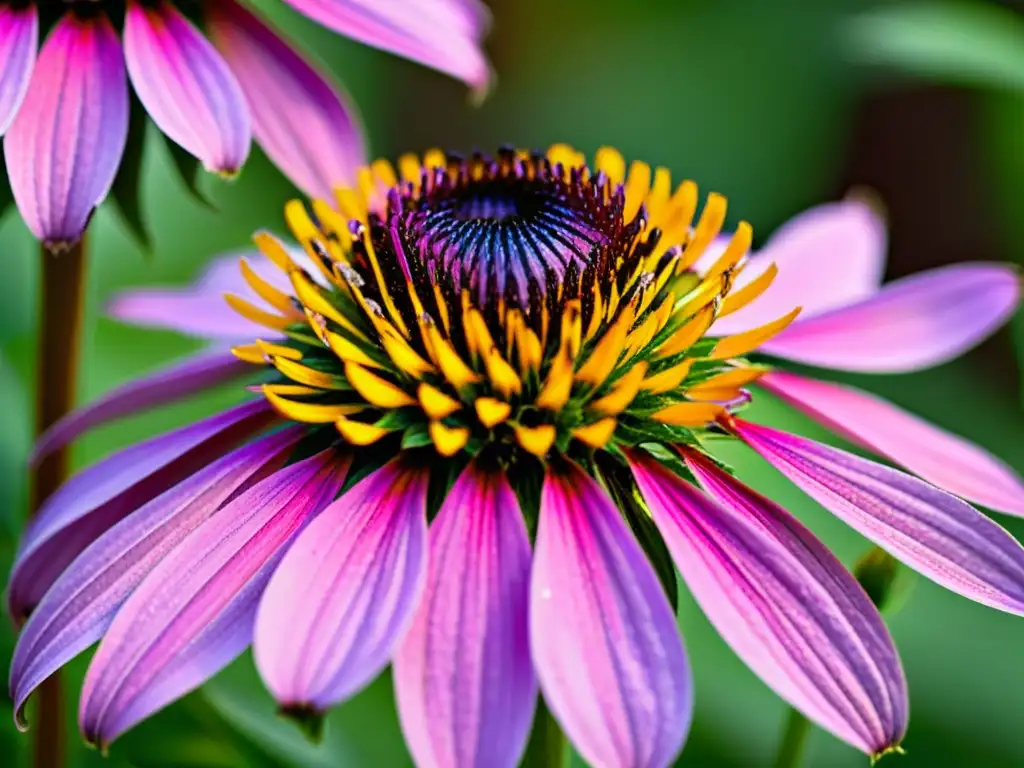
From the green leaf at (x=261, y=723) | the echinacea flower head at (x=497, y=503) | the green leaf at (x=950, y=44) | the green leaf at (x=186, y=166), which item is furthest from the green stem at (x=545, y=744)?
the green leaf at (x=950, y=44)

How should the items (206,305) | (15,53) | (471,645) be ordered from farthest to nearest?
1. (206,305)
2. (15,53)
3. (471,645)

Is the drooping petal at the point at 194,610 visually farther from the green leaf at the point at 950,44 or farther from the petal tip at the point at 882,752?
the green leaf at the point at 950,44

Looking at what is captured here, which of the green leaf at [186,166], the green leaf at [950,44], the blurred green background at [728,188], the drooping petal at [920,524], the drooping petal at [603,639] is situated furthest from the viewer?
the green leaf at [950,44]

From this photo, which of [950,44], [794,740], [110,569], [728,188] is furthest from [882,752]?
[728,188]

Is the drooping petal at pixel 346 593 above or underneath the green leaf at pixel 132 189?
underneath

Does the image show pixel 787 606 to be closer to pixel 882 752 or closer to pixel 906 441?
pixel 882 752

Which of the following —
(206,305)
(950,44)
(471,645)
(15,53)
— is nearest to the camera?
(471,645)

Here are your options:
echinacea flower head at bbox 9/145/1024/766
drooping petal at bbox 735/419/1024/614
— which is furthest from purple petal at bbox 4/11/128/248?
drooping petal at bbox 735/419/1024/614
